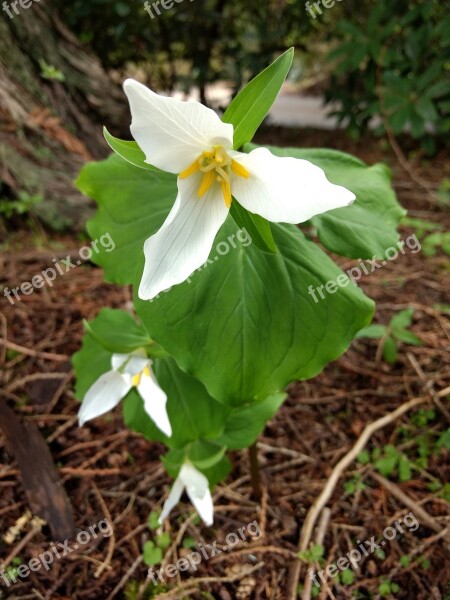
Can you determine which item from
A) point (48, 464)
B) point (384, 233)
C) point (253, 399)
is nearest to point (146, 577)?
point (48, 464)

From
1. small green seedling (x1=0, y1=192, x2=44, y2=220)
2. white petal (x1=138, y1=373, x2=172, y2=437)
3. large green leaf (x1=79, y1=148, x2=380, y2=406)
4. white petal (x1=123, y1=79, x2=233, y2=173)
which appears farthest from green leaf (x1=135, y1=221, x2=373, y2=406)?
small green seedling (x1=0, y1=192, x2=44, y2=220)

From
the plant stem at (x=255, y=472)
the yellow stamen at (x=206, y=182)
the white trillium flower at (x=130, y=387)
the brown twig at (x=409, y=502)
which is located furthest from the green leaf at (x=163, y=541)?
the yellow stamen at (x=206, y=182)

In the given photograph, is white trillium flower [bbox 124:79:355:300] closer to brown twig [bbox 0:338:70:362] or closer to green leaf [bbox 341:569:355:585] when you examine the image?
green leaf [bbox 341:569:355:585]

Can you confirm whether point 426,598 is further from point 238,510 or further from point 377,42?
point 377,42

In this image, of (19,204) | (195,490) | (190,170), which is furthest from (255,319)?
(19,204)

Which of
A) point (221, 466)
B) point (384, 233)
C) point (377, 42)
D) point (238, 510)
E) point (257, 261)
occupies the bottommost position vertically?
point (238, 510)

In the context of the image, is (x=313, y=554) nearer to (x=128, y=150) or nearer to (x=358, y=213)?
(x=358, y=213)
